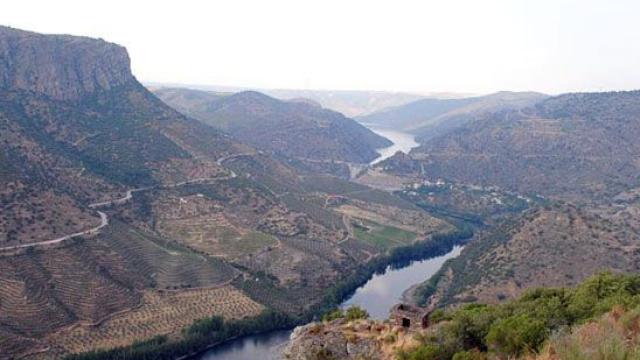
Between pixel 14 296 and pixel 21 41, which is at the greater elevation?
pixel 21 41

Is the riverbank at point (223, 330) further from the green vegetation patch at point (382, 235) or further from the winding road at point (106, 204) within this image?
the winding road at point (106, 204)

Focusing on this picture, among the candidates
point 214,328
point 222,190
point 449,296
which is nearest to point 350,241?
point 222,190

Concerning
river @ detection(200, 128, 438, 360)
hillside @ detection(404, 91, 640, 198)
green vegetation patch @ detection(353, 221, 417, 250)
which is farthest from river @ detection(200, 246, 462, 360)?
hillside @ detection(404, 91, 640, 198)

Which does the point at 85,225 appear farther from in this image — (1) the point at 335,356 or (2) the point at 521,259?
(1) the point at 335,356

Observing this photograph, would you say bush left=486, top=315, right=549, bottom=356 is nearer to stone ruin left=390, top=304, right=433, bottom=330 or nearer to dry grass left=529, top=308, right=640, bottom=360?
dry grass left=529, top=308, right=640, bottom=360

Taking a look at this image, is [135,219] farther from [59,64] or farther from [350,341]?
[350,341]

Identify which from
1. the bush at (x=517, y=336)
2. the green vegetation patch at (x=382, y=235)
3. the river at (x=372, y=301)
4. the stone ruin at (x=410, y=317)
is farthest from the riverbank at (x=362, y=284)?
the bush at (x=517, y=336)
